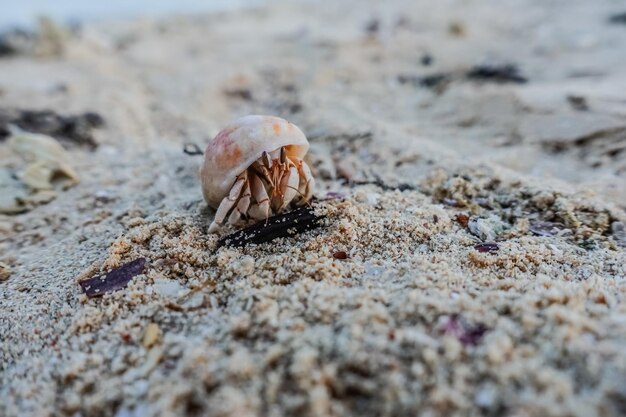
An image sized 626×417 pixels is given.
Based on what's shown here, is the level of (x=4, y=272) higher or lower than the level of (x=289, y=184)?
lower

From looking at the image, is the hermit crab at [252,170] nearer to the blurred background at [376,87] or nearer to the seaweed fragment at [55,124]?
the blurred background at [376,87]

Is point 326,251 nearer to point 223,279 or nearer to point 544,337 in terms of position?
point 223,279

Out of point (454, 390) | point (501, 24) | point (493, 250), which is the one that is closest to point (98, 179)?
point (493, 250)

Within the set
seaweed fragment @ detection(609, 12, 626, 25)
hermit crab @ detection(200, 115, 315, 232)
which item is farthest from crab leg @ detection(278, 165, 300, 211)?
seaweed fragment @ detection(609, 12, 626, 25)

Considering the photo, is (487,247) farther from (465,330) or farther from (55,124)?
(55,124)

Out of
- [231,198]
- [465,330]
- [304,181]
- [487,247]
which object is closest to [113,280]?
[231,198]

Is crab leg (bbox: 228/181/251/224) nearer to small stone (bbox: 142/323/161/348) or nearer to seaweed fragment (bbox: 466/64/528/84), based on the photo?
small stone (bbox: 142/323/161/348)
